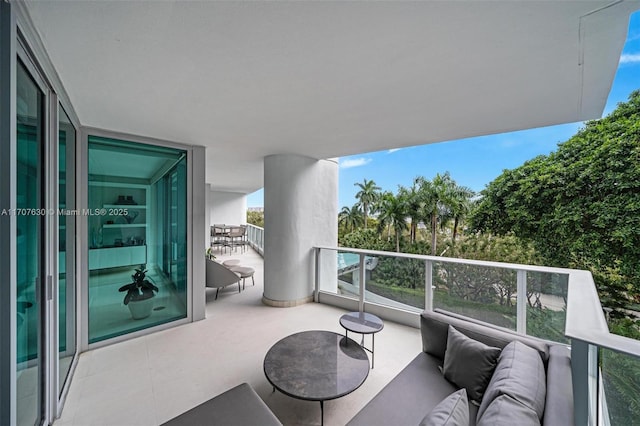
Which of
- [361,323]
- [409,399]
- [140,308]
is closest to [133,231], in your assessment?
[140,308]

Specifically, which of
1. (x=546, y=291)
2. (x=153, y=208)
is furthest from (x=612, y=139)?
(x=153, y=208)

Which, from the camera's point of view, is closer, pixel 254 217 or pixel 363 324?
Answer: pixel 363 324

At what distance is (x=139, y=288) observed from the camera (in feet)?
11.1

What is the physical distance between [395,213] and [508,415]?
1914 centimetres

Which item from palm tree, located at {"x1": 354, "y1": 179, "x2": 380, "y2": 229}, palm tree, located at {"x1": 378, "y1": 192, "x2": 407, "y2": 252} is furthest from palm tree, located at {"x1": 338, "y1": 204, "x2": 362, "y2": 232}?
palm tree, located at {"x1": 378, "y1": 192, "x2": 407, "y2": 252}

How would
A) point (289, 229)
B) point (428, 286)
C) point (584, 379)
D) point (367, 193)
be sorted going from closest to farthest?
point (584, 379) < point (428, 286) < point (289, 229) < point (367, 193)

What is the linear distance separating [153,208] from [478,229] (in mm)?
13881

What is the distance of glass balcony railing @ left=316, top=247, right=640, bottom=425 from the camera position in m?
0.88

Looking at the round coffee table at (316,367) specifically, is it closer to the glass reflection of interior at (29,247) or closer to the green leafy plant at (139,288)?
the glass reflection of interior at (29,247)

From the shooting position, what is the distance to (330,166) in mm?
5070

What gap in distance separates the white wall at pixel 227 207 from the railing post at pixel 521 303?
37.8 feet

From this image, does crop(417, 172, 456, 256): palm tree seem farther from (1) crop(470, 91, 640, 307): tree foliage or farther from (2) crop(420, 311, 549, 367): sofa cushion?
(2) crop(420, 311, 549, 367): sofa cushion

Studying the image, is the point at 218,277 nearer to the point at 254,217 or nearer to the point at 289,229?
the point at 289,229

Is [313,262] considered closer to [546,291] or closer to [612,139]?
[546,291]
